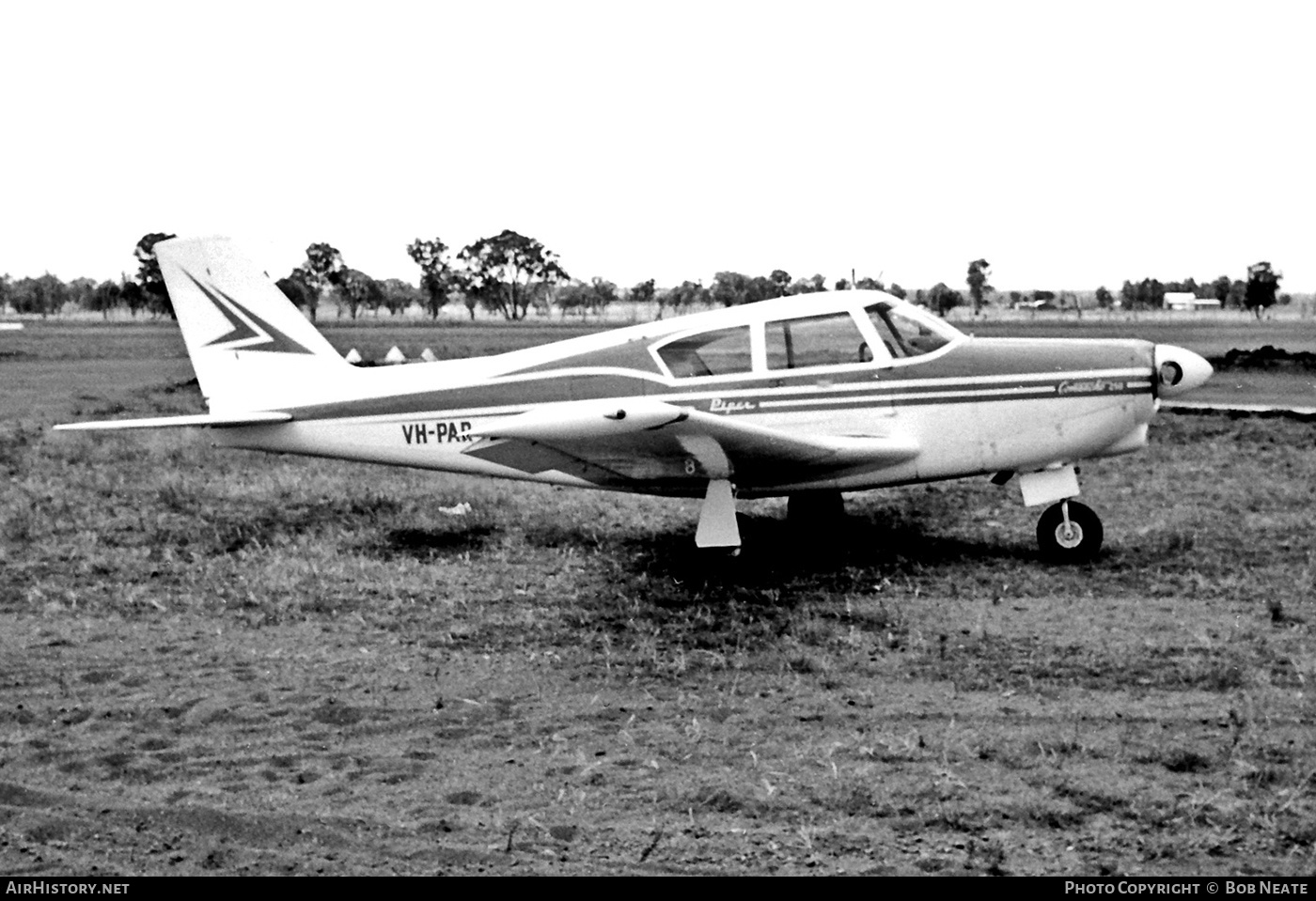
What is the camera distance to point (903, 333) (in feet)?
29.6

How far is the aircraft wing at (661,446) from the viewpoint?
709 cm

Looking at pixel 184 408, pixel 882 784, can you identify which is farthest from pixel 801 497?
pixel 184 408

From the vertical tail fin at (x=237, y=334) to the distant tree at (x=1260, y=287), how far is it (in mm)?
60772

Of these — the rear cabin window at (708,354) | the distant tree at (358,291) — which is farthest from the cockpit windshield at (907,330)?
the distant tree at (358,291)

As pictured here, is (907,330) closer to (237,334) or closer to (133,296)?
(237,334)

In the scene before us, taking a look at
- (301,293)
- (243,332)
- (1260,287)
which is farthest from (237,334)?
(301,293)

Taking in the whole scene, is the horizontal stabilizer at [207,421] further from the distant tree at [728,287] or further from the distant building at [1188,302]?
the distant building at [1188,302]

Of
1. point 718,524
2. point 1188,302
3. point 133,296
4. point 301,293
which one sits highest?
point 133,296

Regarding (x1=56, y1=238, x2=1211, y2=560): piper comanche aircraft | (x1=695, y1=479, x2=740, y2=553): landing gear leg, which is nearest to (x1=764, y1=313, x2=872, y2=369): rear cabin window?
(x1=56, y1=238, x2=1211, y2=560): piper comanche aircraft

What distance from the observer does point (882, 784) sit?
4699 millimetres

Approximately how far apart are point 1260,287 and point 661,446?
61.8 meters

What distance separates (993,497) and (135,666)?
821 centimetres

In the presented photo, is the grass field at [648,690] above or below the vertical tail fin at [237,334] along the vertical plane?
below
